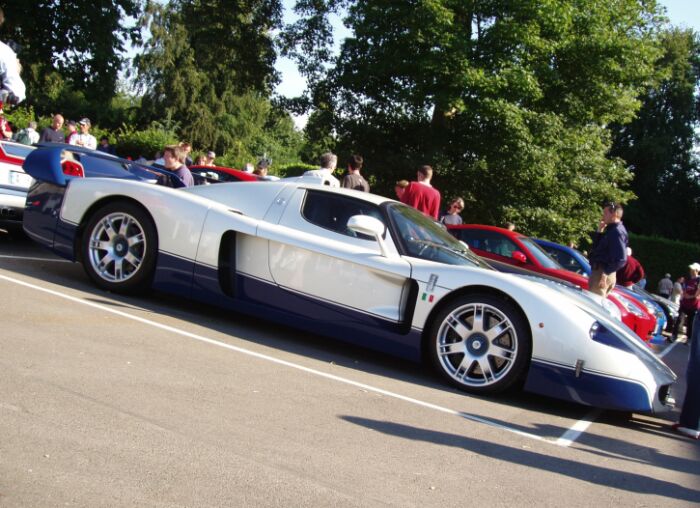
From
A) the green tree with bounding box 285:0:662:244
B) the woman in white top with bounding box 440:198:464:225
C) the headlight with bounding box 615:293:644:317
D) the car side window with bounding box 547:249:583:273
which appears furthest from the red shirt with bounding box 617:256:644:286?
the green tree with bounding box 285:0:662:244

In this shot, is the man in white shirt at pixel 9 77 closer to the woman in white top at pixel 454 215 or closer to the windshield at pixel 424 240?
the windshield at pixel 424 240

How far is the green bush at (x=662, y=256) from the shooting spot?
36.6 m

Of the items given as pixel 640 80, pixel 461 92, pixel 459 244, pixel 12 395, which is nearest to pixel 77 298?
pixel 12 395

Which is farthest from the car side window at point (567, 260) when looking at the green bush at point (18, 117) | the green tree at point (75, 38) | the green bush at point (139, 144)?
the green bush at point (139, 144)

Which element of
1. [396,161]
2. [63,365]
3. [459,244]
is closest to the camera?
[63,365]

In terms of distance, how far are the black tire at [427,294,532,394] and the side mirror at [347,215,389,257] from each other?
0.71m

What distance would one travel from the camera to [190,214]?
6.50 m

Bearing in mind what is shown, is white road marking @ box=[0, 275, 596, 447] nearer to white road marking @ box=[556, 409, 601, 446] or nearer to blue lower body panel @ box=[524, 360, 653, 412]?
white road marking @ box=[556, 409, 601, 446]

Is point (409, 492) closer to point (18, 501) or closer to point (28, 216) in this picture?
point (18, 501)

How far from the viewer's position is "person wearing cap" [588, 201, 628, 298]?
8719 mm

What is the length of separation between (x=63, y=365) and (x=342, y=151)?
21.1m

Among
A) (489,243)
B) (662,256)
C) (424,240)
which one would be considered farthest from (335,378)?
(662,256)

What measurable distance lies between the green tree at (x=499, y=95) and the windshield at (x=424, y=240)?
15709 millimetres

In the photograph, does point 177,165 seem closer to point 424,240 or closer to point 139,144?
point 424,240
